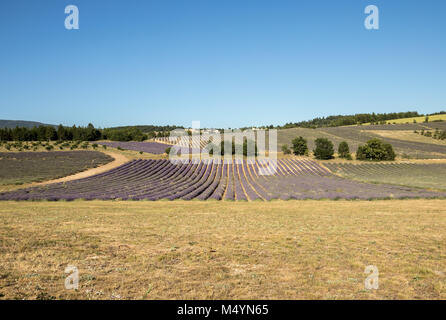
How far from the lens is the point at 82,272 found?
8.01 metres

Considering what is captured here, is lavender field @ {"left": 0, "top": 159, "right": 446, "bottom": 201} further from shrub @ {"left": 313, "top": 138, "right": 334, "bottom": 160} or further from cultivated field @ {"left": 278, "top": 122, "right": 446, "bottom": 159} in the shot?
cultivated field @ {"left": 278, "top": 122, "right": 446, "bottom": 159}

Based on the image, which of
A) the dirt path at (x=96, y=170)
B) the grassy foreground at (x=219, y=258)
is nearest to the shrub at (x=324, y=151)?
the dirt path at (x=96, y=170)

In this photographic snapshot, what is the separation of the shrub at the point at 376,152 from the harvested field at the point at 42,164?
225 feet

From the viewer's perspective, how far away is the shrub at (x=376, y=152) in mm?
78312

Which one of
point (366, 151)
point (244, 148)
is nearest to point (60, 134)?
point (244, 148)

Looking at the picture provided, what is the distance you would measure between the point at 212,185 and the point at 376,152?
5736 centimetres

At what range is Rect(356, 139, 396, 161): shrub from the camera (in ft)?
257

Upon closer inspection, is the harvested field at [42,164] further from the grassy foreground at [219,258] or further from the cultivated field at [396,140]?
the cultivated field at [396,140]

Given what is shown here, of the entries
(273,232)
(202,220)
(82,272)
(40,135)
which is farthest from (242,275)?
(40,135)

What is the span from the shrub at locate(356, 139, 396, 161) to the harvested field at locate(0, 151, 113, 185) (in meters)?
68.5

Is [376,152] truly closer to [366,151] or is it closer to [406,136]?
[366,151]

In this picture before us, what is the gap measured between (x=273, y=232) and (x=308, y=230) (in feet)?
6.44

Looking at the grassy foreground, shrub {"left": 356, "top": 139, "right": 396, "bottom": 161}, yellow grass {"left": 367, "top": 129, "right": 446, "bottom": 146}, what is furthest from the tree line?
yellow grass {"left": 367, "top": 129, "right": 446, "bottom": 146}
